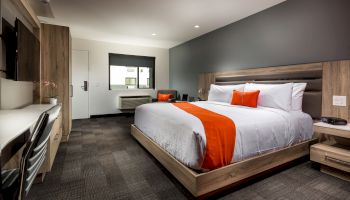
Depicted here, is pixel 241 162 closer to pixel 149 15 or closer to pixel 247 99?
pixel 247 99

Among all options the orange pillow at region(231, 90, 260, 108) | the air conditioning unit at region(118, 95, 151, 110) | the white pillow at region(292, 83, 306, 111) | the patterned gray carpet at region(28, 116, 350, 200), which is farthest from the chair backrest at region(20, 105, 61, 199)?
the air conditioning unit at region(118, 95, 151, 110)

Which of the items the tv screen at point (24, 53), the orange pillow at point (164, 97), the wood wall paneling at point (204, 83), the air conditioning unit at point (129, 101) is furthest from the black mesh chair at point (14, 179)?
the air conditioning unit at point (129, 101)

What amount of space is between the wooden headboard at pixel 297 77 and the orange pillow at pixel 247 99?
0.56m

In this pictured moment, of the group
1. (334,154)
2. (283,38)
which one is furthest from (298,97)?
(283,38)

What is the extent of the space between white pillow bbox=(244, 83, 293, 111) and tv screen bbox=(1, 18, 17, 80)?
333 centimetres

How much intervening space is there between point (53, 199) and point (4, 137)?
3.56ft

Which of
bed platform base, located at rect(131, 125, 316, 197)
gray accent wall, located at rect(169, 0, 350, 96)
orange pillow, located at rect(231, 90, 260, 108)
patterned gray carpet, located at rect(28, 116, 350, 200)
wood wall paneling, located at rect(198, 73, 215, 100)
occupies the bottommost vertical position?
patterned gray carpet, located at rect(28, 116, 350, 200)

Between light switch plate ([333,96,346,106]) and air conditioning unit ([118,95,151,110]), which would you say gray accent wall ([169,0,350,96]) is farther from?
air conditioning unit ([118,95,151,110])

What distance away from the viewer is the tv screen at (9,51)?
6.71 ft

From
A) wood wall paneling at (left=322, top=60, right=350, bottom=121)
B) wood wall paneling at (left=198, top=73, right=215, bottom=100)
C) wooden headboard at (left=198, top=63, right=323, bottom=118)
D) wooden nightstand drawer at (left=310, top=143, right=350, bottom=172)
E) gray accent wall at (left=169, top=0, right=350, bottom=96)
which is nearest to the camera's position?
wooden nightstand drawer at (left=310, top=143, right=350, bottom=172)

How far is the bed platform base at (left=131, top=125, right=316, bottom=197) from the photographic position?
164cm

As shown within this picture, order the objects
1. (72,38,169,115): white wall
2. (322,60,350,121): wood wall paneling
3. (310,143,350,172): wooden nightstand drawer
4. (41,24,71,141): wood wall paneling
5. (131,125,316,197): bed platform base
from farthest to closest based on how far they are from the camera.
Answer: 1. (72,38,169,115): white wall
2. (41,24,71,141): wood wall paneling
3. (322,60,350,121): wood wall paneling
4. (310,143,350,172): wooden nightstand drawer
5. (131,125,316,197): bed platform base

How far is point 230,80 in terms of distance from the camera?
400 cm

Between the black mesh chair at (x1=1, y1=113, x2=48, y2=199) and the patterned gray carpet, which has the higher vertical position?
the black mesh chair at (x1=1, y1=113, x2=48, y2=199)
